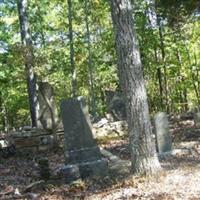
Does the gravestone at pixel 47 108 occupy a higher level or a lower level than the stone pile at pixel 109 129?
higher

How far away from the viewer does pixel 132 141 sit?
7.60m

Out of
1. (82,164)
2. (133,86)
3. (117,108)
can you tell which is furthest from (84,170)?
(117,108)

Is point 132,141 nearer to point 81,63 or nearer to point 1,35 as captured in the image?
point 1,35

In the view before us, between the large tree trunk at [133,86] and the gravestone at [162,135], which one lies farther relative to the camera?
the gravestone at [162,135]

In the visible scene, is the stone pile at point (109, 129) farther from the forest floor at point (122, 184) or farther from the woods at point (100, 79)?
the forest floor at point (122, 184)

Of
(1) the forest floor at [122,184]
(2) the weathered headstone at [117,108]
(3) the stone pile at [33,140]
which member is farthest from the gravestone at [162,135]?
(2) the weathered headstone at [117,108]

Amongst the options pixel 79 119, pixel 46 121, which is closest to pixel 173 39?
pixel 46 121

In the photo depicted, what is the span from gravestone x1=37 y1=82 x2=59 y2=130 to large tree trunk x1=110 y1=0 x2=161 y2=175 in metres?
6.77

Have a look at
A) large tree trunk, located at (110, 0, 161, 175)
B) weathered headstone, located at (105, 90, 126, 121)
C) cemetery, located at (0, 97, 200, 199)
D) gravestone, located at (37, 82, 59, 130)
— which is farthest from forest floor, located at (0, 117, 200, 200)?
weathered headstone, located at (105, 90, 126, 121)

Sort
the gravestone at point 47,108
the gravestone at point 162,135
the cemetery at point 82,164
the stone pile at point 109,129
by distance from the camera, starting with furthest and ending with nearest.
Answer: the stone pile at point 109,129 → the gravestone at point 47,108 → the gravestone at point 162,135 → the cemetery at point 82,164

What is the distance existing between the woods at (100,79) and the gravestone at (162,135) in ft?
0.08

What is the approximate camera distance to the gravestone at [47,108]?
14.0m

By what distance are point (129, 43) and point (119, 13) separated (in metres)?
0.55

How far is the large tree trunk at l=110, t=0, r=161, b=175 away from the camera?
24.4ft
